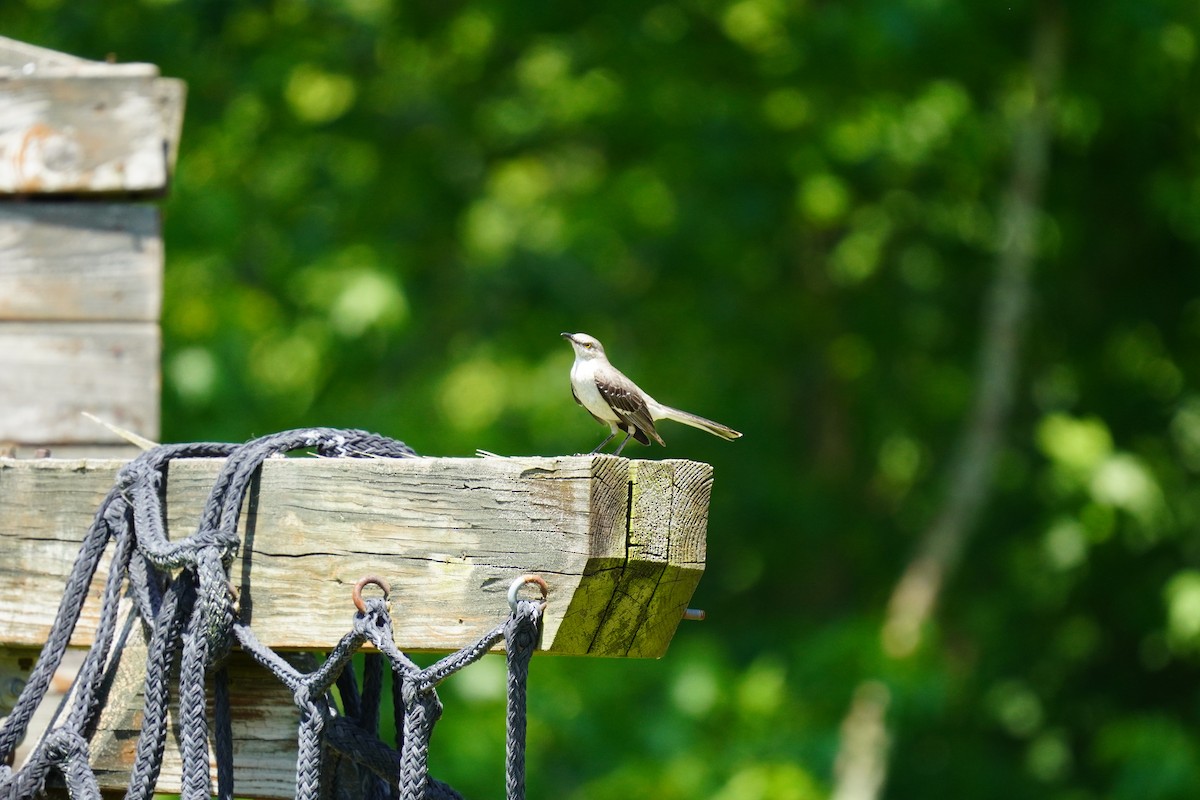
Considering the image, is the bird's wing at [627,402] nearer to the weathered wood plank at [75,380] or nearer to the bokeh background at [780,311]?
the weathered wood plank at [75,380]

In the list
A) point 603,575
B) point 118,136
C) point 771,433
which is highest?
point 118,136

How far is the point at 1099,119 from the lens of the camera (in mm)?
8414

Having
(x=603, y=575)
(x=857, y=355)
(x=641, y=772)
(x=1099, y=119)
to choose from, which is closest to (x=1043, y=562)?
(x=857, y=355)

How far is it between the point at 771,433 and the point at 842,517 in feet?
2.97

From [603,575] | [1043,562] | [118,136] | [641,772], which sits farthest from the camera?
[1043,562]

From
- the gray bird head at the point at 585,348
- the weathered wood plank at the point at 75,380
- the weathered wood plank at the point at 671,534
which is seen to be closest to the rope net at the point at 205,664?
the weathered wood plank at the point at 671,534

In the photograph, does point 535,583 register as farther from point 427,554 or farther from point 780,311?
point 780,311

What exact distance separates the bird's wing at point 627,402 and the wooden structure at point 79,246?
1360 mm

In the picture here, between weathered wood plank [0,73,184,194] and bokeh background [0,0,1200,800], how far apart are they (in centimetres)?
331

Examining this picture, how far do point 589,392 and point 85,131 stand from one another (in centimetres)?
163

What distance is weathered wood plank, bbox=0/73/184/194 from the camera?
3123 mm

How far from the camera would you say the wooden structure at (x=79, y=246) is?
123 inches

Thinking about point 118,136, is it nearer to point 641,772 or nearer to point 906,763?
point 641,772

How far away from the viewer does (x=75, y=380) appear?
3.16 m
